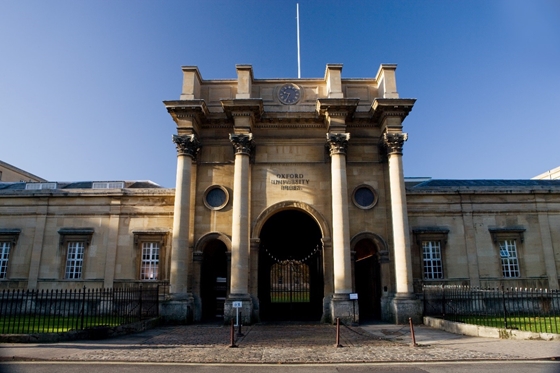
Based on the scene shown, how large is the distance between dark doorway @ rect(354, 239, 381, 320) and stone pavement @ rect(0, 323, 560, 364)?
692 cm

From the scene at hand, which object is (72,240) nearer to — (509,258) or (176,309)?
(176,309)

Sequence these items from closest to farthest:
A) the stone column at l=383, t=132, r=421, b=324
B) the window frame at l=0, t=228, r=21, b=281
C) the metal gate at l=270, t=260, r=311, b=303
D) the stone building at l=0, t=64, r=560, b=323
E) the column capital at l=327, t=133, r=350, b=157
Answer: the stone column at l=383, t=132, r=421, b=324, the stone building at l=0, t=64, r=560, b=323, the column capital at l=327, t=133, r=350, b=157, the window frame at l=0, t=228, r=21, b=281, the metal gate at l=270, t=260, r=311, b=303

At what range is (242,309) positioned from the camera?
20.5 metres

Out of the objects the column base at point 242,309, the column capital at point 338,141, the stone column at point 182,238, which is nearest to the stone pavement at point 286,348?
the column base at point 242,309

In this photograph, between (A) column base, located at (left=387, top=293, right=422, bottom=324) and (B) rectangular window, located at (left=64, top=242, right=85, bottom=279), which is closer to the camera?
(A) column base, located at (left=387, top=293, right=422, bottom=324)

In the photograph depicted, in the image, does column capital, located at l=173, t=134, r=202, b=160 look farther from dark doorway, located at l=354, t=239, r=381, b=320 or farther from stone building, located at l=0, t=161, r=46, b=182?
stone building, located at l=0, t=161, r=46, b=182

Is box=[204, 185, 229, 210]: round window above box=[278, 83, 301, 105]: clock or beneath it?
beneath

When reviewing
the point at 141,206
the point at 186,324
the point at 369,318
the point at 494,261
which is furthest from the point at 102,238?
the point at 494,261

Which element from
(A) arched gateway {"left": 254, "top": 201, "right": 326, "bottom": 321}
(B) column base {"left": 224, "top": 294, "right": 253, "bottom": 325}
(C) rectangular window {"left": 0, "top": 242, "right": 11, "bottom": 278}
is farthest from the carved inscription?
(C) rectangular window {"left": 0, "top": 242, "right": 11, "bottom": 278}

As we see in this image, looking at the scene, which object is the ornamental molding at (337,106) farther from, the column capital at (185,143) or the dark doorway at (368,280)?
the dark doorway at (368,280)

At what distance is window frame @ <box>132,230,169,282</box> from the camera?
81.1 feet

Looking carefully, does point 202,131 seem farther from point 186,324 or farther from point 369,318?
point 369,318

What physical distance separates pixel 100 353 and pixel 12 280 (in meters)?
17.8

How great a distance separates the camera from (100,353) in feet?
39.1
